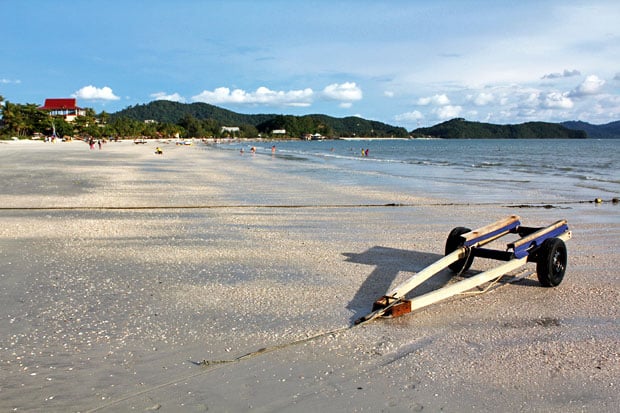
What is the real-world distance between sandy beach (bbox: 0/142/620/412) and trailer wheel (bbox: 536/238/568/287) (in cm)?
16

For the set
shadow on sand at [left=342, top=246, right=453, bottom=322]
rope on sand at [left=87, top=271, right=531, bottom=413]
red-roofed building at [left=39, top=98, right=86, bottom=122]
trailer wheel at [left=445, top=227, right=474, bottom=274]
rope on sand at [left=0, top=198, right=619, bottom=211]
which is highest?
red-roofed building at [left=39, top=98, right=86, bottom=122]

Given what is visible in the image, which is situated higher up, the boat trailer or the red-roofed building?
the red-roofed building

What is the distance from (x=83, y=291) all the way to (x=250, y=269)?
6.59 ft

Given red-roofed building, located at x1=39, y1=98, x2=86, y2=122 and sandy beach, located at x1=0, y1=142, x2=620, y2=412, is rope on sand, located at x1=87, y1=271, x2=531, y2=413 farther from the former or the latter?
red-roofed building, located at x1=39, y1=98, x2=86, y2=122

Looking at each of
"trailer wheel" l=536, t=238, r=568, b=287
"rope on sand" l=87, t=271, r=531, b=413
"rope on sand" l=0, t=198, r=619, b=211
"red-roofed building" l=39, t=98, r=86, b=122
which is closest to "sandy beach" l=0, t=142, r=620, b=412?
"rope on sand" l=87, t=271, r=531, b=413

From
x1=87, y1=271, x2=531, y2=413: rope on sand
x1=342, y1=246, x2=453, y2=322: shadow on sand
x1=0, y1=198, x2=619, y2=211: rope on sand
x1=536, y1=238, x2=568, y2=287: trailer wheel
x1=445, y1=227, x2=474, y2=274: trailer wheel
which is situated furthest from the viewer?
x1=0, y1=198, x2=619, y2=211: rope on sand

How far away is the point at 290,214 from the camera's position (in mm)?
11609

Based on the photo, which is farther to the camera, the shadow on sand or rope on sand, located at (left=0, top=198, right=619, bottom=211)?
rope on sand, located at (left=0, top=198, right=619, bottom=211)

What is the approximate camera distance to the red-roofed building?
148m

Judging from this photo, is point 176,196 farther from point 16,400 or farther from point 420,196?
point 16,400

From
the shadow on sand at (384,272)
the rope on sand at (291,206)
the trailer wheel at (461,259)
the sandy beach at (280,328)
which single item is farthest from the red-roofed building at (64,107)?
the trailer wheel at (461,259)

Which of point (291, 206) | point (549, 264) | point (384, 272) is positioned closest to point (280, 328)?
point (384, 272)

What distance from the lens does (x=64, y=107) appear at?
150m

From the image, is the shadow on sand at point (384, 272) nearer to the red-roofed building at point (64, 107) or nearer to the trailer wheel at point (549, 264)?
the trailer wheel at point (549, 264)
